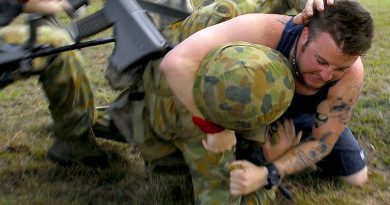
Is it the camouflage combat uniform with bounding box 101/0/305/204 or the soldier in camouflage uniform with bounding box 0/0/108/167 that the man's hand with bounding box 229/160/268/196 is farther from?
the soldier in camouflage uniform with bounding box 0/0/108/167

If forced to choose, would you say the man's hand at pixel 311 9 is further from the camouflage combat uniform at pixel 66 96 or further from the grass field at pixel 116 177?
the camouflage combat uniform at pixel 66 96

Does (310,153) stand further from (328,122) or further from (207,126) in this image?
(207,126)

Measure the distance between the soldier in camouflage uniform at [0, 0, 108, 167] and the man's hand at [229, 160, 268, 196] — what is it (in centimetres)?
75

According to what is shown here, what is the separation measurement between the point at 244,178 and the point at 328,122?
465 mm

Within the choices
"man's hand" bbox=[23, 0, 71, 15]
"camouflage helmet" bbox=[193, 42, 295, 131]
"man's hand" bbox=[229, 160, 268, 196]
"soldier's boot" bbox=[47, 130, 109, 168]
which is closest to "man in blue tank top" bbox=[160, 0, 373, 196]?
"man's hand" bbox=[229, 160, 268, 196]

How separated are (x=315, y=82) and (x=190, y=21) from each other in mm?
705

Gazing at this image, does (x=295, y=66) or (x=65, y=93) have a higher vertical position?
(x=295, y=66)

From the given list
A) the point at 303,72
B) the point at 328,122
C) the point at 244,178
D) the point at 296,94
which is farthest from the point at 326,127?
the point at 244,178

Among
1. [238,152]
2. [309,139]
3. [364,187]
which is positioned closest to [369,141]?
[364,187]

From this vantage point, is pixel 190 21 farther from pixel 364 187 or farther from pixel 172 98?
pixel 364 187

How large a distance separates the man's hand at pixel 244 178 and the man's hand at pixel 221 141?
88mm

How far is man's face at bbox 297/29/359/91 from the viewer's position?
217cm

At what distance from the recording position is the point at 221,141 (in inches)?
87.0

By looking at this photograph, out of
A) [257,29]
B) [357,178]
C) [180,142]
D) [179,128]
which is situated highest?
[257,29]
